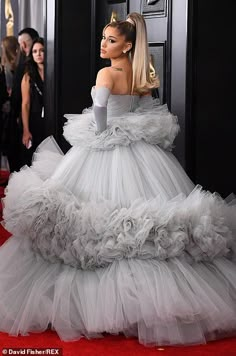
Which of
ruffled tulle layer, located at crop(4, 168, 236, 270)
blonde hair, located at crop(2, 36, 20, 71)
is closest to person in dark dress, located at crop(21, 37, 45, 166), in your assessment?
blonde hair, located at crop(2, 36, 20, 71)

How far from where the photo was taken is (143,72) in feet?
13.0

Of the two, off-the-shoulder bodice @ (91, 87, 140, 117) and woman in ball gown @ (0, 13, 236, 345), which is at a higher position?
off-the-shoulder bodice @ (91, 87, 140, 117)

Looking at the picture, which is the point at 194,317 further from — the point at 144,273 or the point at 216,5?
the point at 216,5

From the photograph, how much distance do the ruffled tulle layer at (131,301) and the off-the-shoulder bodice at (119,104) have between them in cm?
87

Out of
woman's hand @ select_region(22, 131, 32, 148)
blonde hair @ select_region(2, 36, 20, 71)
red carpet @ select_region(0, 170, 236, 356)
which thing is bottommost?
red carpet @ select_region(0, 170, 236, 356)

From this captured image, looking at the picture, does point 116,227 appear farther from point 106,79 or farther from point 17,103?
point 17,103

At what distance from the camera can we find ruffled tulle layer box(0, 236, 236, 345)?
333 cm

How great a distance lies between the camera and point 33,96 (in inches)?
265

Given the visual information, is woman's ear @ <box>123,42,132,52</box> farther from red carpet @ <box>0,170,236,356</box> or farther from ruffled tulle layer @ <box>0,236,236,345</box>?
red carpet @ <box>0,170,236,356</box>

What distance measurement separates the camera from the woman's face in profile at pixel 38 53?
6.62 m

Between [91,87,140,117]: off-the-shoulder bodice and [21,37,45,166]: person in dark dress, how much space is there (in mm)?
2811

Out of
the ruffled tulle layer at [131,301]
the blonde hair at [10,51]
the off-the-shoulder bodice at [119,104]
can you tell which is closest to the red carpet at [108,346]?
the ruffled tulle layer at [131,301]

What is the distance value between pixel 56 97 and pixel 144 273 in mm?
2889

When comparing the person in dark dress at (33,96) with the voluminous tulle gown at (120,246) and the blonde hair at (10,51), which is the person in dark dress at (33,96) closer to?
the blonde hair at (10,51)
